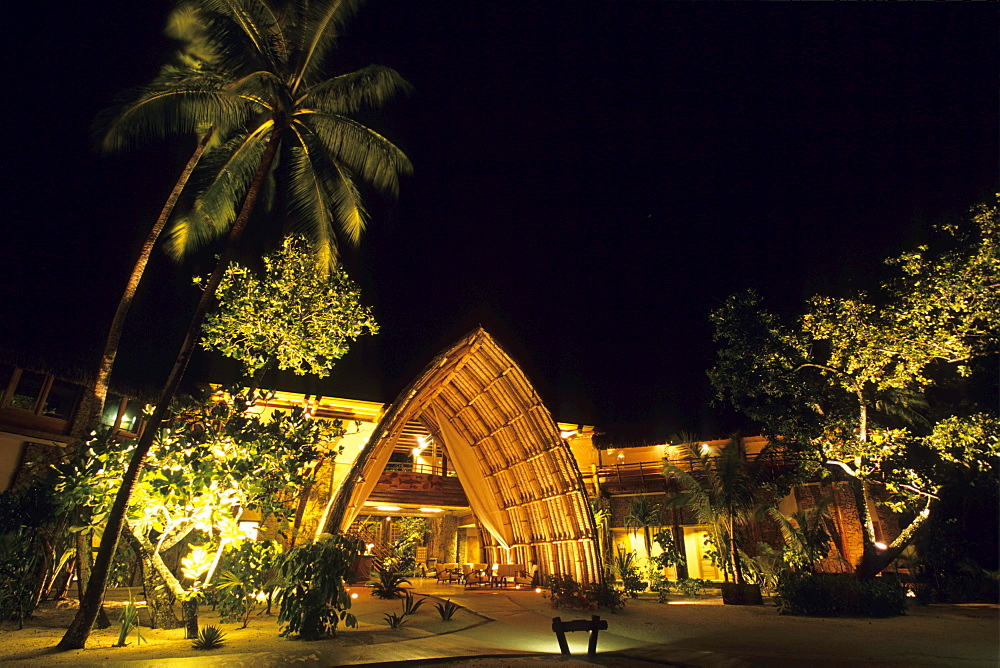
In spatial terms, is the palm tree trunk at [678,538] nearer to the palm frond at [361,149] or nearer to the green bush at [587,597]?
the green bush at [587,597]

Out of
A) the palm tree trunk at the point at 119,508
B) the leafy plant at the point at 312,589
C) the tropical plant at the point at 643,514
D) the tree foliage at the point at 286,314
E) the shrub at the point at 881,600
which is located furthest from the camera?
the tropical plant at the point at 643,514

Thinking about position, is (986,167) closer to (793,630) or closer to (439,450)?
(793,630)

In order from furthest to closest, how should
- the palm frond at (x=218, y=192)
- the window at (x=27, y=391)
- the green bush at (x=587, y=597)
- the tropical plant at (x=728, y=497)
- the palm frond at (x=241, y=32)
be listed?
the tropical plant at (x=728, y=497) < the window at (x=27, y=391) < the green bush at (x=587, y=597) < the palm frond at (x=218, y=192) < the palm frond at (x=241, y=32)

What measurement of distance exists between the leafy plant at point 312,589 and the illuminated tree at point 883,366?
9.36 meters

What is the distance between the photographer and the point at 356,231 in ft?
31.4

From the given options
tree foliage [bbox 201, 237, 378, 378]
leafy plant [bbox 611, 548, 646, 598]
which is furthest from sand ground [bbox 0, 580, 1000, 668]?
leafy plant [bbox 611, 548, 646, 598]

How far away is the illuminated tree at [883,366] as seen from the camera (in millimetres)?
9734

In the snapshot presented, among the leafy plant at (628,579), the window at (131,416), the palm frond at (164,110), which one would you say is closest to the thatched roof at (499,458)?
the leafy plant at (628,579)

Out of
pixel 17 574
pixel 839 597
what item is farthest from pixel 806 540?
pixel 17 574

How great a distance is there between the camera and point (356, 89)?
8.75 meters

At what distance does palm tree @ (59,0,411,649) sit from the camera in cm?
791

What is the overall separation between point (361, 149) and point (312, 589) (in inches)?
266

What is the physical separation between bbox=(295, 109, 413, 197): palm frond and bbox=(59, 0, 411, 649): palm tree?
0.7 inches

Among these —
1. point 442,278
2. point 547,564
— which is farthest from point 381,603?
point 442,278
